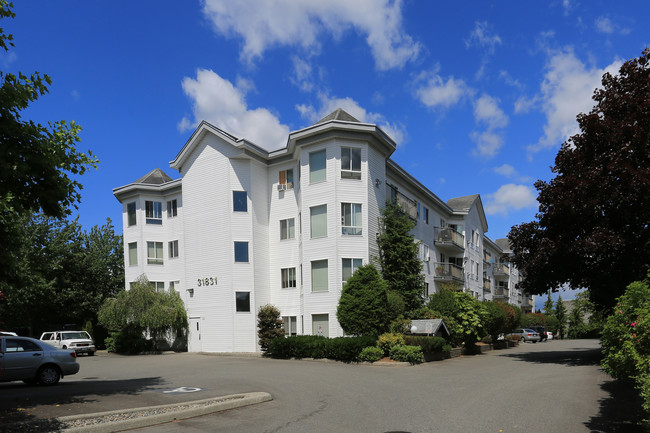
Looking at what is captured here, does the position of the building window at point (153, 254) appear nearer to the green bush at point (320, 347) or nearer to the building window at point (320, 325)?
the green bush at point (320, 347)

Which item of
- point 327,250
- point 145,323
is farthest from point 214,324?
point 327,250

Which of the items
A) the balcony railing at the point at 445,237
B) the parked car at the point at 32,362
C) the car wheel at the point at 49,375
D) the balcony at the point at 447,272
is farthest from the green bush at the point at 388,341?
the balcony railing at the point at 445,237

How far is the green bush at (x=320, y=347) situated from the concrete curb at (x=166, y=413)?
1101cm

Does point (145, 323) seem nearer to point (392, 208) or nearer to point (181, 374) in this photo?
point (181, 374)

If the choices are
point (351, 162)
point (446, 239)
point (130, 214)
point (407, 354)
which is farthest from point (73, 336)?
point (446, 239)

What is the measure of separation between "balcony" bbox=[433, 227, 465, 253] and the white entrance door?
67.3ft

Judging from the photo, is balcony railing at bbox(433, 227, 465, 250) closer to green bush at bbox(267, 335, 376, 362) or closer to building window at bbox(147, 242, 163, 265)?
green bush at bbox(267, 335, 376, 362)

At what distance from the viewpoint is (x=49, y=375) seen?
1533cm

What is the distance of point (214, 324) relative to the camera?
1233 inches

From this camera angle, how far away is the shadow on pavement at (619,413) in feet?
29.5

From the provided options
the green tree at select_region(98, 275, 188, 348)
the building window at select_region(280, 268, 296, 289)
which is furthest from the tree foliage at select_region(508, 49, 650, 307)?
the green tree at select_region(98, 275, 188, 348)

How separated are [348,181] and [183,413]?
65.6ft

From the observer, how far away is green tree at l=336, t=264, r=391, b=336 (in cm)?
2506

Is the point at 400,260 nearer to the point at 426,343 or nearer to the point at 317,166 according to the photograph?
the point at 426,343
